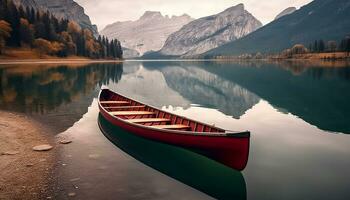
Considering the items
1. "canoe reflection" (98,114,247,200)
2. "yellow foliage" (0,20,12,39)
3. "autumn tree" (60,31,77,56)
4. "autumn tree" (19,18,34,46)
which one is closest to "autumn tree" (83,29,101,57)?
"autumn tree" (60,31,77,56)

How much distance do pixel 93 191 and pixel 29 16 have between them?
182 meters


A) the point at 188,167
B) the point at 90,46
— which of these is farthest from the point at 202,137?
the point at 90,46

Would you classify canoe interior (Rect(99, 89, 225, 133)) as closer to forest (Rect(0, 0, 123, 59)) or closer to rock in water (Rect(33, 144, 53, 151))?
rock in water (Rect(33, 144, 53, 151))

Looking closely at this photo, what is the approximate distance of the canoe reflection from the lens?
14.0 m

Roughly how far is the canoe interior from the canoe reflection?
1.49 meters

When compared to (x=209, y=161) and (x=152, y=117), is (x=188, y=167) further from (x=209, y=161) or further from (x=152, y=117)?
(x=152, y=117)

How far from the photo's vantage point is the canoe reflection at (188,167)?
13969 mm

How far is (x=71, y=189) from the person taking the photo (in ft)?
43.1

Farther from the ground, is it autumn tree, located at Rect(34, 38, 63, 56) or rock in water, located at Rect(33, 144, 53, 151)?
autumn tree, located at Rect(34, 38, 63, 56)

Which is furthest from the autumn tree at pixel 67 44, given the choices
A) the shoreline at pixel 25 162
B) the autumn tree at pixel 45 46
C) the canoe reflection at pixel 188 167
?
the canoe reflection at pixel 188 167

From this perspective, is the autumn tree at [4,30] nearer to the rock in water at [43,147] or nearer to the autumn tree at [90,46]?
the autumn tree at [90,46]

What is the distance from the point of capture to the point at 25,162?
16.0 metres

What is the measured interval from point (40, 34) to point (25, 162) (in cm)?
16138

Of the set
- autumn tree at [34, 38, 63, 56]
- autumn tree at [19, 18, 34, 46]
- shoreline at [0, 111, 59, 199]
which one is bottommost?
shoreline at [0, 111, 59, 199]
